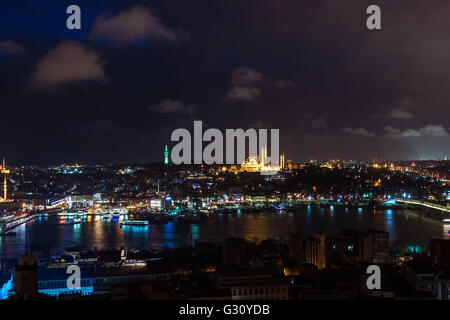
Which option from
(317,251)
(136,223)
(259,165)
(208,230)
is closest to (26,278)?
(317,251)

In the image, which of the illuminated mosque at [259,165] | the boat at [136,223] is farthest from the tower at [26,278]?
the illuminated mosque at [259,165]

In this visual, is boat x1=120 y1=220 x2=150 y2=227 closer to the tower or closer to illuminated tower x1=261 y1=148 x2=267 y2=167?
the tower

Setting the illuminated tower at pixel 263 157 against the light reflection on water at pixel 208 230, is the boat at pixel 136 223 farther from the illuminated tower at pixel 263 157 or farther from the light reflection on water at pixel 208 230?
the illuminated tower at pixel 263 157

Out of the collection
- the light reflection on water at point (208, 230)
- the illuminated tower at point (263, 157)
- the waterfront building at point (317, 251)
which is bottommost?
the light reflection on water at point (208, 230)

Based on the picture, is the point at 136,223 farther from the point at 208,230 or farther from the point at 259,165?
the point at 259,165

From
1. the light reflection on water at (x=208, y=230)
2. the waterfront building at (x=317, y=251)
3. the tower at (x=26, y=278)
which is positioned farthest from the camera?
the light reflection on water at (x=208, y=230)

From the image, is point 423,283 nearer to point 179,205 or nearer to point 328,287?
point 328,287
